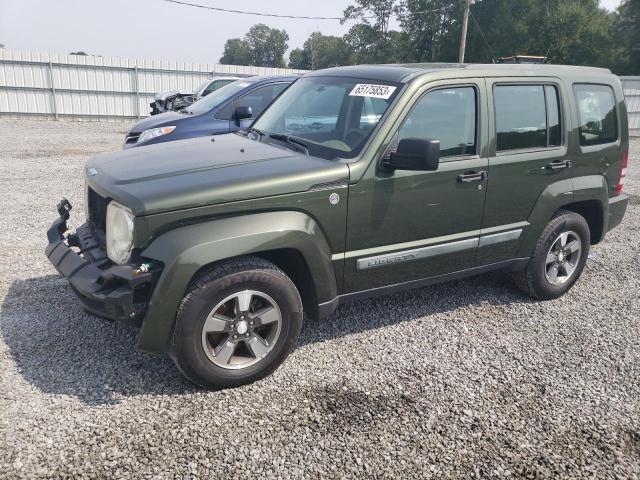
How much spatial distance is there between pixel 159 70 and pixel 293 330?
19914 mm

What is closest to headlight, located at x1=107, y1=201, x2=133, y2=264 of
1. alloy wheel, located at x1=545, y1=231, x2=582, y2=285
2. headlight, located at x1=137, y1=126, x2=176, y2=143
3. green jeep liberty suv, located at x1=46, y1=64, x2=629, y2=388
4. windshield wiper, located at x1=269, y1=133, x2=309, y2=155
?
green jeep liberty suv, located at x1=46, y1=64, x2=629, y2=388

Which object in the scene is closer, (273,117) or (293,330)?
(293,330)

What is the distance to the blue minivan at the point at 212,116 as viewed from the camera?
772 cm

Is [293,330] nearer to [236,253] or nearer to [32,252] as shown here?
[236,253]

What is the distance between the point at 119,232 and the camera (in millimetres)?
3068

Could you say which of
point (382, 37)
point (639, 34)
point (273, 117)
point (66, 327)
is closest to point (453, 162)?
point (273, 117)

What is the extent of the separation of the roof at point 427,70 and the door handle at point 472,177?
0.74 m

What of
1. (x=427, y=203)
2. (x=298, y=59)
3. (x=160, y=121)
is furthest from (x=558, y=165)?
(x=298, y=59)

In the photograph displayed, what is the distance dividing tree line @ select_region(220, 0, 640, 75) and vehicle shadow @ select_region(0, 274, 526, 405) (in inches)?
1716

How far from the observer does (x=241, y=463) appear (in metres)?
2.64

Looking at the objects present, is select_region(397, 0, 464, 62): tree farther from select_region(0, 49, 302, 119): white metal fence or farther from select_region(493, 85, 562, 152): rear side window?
select_region(493, 85, 562, 152): rear side window

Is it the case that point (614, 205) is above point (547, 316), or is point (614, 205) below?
above

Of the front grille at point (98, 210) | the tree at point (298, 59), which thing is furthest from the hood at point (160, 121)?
the tree at point (298, 59)

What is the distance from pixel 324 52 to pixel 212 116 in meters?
77.5
